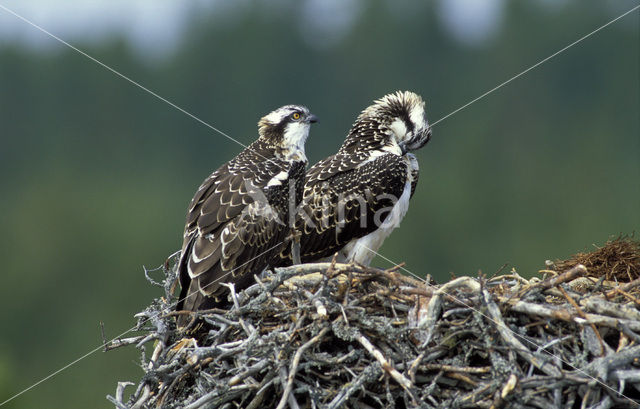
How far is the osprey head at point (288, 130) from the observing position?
7922 mm

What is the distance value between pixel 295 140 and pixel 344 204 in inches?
24.2

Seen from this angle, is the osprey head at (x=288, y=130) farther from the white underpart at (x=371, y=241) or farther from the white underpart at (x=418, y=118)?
the white underpart at (x=418, y=118)

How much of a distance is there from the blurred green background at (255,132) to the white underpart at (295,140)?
63.8 feet

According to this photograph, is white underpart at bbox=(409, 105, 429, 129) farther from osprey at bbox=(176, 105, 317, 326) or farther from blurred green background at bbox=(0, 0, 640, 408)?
blurred green background at bbox=(0, 0, 640, 408)

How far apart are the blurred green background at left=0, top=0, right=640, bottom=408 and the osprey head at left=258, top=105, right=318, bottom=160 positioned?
1939cm

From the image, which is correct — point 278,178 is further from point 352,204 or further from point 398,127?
point 398,127

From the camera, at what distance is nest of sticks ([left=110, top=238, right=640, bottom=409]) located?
5.10m

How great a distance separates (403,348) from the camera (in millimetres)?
5414

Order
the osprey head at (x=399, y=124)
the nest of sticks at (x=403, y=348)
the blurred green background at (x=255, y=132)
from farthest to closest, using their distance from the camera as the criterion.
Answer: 1. the blurred green background at (x=255, y=132)
2. the osprey head at (x=399, y=124)
3. the nest of sticks at (x=403, y=348)

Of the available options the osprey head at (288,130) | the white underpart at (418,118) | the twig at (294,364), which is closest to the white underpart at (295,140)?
the osprey head at (288,130)

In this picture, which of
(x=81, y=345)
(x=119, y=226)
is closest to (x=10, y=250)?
(x=119, y=226)

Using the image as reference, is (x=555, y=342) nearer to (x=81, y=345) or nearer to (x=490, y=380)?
(x=490, y=380)

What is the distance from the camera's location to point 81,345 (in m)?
37.5

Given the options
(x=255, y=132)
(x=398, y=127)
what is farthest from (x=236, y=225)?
(x=255, y=132)
